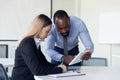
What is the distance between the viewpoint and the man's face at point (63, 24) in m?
3.26

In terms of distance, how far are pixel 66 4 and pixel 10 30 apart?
1.45 meters

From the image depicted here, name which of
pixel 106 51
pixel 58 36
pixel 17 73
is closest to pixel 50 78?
pixel 17 73

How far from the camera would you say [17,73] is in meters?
2.66

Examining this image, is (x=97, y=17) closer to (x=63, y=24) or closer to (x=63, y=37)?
(x=63, y=37)

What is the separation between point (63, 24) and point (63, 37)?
0.29 metres

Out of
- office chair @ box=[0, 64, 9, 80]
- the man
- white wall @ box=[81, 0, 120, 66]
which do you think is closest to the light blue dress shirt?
the man

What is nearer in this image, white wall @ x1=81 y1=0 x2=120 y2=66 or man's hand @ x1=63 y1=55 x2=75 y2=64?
man's hand @ x1=63 y1=55 x2=75 y2=64

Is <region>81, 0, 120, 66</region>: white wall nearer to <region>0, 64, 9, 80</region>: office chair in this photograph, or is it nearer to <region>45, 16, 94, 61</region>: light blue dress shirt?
<region>45, 16, 94, 61</region>: light blue dress shirt

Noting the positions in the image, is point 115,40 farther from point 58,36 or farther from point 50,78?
point 50,78

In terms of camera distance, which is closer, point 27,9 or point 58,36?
point 58,36

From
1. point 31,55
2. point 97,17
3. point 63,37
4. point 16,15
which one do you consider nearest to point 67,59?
point 63,37

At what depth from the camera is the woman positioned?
2.59 metres

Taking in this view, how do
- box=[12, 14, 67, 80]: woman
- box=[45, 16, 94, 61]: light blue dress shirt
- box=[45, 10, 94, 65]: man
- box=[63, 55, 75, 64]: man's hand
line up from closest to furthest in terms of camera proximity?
box=[12, 14, 67, 80]: woman → box=[63, 55, 75, 64]: man's hand → box=[45, 10, 94, 65]: man → box=[45, 16, 94, 61]: light blue dress shirt

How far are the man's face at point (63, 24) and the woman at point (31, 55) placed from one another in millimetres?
544
